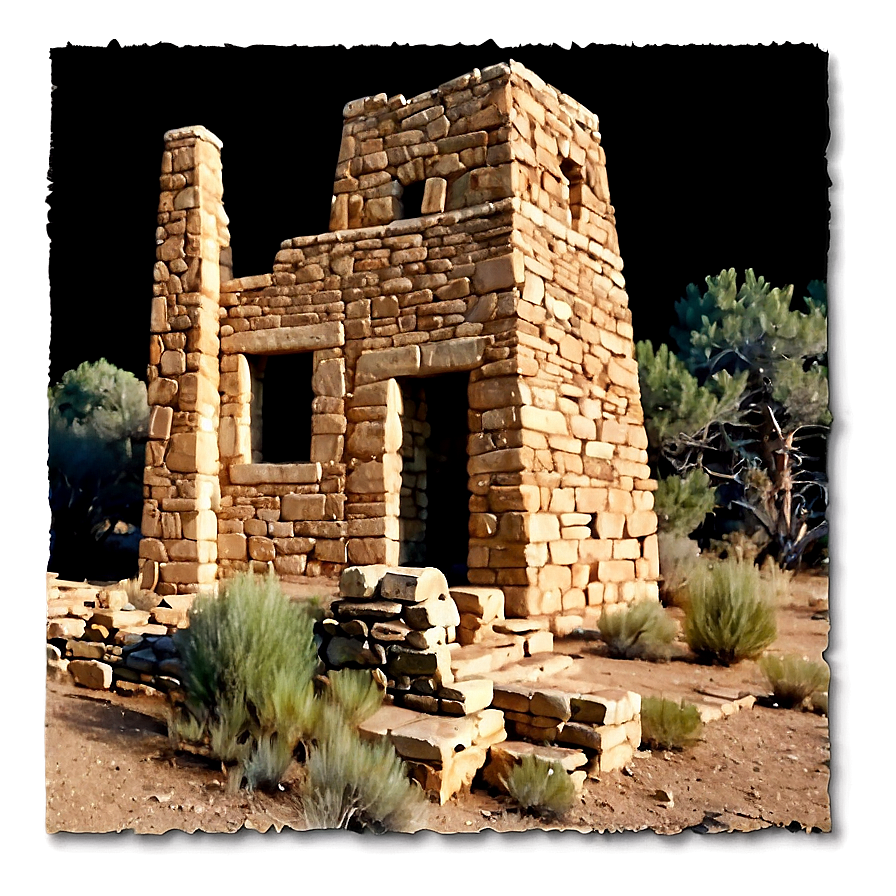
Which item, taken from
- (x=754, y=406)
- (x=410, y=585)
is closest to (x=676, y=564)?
(x=754, y=406)

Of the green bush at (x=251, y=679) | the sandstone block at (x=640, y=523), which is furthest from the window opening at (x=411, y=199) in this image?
the green bush at (x=251, y=679)

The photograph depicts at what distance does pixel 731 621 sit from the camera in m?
6.88

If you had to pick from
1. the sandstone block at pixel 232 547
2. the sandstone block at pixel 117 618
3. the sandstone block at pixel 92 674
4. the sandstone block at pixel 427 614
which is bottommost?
the sandstone block at pixel 92 674

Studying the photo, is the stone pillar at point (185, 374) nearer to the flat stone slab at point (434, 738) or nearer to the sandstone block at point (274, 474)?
the sandstone block at point (274, 474)

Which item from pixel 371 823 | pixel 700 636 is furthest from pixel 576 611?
pixel 371 823

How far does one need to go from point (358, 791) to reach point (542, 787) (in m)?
0.97

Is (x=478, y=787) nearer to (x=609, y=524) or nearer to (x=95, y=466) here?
(x=609, y=524)

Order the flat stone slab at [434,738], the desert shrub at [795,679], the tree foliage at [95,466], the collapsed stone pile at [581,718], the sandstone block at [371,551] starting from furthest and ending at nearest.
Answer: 1. the tree foliage at [95,466]
2. the sandstone block at [371,551]
3. the desert shrub at [795,679]
4. the collapsed stone pile at [581,718]
5. the flat stone slab at [434,738]

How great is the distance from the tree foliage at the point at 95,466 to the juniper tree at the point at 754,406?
8410mm

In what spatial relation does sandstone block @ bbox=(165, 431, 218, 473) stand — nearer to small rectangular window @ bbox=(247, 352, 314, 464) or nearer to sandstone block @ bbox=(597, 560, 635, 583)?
small rectangular window @ bbox=(247, 352, 314, 464)

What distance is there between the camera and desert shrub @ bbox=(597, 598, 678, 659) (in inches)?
271

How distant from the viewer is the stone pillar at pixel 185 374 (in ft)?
27.1

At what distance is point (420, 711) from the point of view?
195 inches

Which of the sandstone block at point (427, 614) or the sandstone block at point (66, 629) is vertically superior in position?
the sandstone block at point (427, 614)
